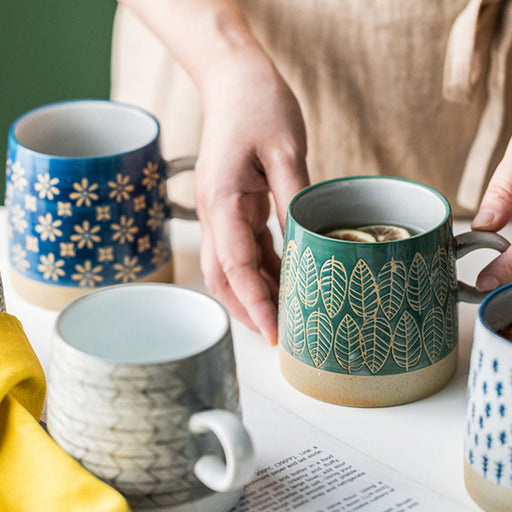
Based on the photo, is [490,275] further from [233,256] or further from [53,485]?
[53,485]

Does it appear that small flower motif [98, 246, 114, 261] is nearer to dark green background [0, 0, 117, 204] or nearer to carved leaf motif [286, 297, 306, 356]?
carved leaf motif [286, 297, 306, 356]

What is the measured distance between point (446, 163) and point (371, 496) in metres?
0.56

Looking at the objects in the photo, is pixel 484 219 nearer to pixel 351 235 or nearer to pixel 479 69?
pixel 351 235

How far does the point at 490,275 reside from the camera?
0.60 m

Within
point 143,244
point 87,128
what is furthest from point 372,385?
point 87,128

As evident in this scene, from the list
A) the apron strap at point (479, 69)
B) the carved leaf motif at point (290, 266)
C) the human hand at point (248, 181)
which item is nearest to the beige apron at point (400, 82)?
the apron strap at point (479, 69)

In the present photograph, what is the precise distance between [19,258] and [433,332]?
35 cm

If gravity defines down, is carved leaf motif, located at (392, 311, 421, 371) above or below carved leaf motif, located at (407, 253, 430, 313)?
below

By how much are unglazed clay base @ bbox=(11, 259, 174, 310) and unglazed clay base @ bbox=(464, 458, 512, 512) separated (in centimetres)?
33

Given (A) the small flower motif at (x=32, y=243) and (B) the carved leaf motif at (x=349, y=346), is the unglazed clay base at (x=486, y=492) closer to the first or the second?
(B) the carved leaf motif at (x=349, y=346)

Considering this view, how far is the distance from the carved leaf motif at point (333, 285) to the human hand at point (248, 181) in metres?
0.12

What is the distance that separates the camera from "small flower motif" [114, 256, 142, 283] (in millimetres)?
701

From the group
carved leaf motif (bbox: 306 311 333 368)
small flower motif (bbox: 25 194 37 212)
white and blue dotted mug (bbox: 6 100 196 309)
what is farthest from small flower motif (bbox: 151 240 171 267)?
carved leaf motif (bbox: 306 311 333 368)

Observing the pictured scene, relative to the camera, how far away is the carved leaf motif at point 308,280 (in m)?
0.55
